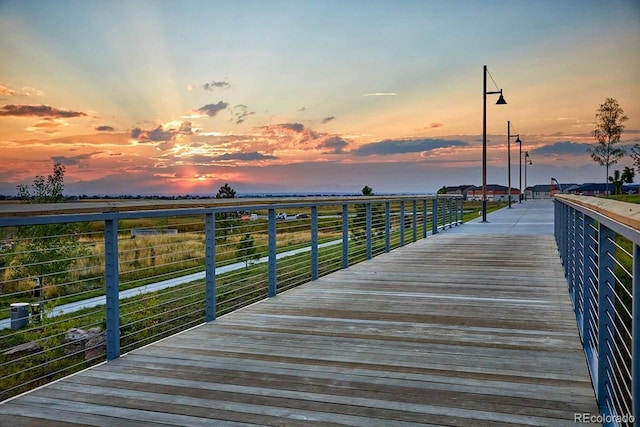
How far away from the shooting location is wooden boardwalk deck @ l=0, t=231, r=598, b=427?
3.11 m

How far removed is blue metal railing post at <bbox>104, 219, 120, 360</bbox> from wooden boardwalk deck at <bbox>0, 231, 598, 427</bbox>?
0.46 feet

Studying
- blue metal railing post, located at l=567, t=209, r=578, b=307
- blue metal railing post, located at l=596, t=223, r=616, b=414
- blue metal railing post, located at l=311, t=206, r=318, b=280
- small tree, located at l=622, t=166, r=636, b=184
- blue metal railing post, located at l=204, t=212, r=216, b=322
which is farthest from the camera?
small tree, located at l=622, t=166, r=636, b=184

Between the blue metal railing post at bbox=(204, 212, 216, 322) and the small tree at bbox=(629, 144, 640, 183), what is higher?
the small tree at bbox=(629, 144, 640, 183)

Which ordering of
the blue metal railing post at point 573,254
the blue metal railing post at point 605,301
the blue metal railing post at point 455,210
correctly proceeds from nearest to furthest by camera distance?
the blue metal railing post at point 605,301, the blue metal railing post at point 573,254, the blue metal railing post at point 455,210

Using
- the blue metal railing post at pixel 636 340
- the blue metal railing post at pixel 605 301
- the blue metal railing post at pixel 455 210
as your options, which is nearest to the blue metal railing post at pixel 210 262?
the blue metal railing post at pixel 605 301

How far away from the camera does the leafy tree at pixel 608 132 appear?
198ft

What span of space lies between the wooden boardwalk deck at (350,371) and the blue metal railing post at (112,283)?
0.14 metres

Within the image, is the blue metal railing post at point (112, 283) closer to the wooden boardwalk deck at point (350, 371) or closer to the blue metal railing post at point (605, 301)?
the wooden boardwalk deck at point (350, 371)

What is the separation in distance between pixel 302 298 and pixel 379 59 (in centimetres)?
1331

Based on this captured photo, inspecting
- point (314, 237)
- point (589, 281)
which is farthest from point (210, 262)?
point (589, 281)

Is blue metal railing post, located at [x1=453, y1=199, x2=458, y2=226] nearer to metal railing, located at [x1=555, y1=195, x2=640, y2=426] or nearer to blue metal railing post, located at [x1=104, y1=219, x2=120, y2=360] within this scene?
metal railing, located at [x1=555, y1=195, x2=640, y2=426]

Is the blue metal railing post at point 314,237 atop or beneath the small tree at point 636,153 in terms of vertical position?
beneath

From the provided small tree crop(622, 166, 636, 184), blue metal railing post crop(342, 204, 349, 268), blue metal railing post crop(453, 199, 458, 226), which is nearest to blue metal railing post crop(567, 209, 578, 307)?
blue metal railing post crop(342, 204, 349, 268)

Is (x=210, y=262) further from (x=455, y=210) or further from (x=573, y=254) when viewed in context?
(x=455, y=210)
